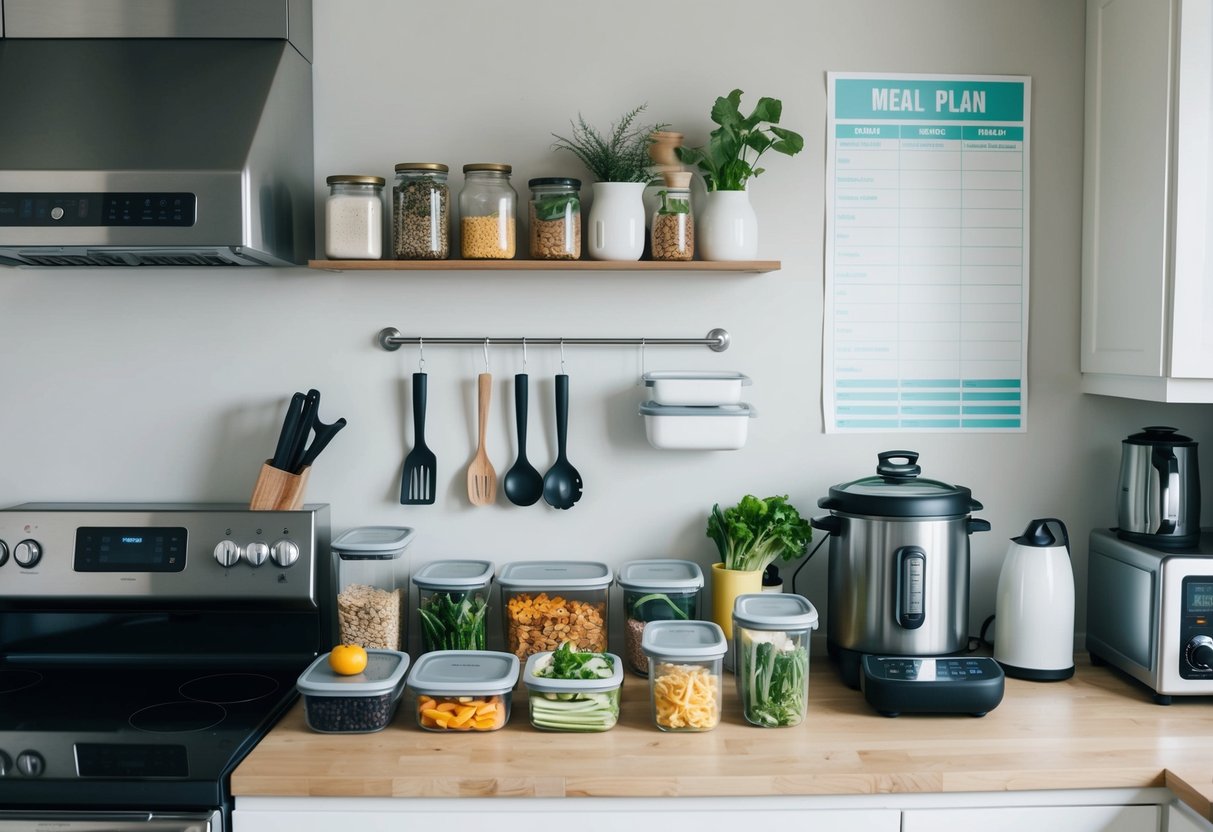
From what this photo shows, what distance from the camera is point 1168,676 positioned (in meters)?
1.86

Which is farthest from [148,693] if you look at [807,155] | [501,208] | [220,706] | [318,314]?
[807,155]

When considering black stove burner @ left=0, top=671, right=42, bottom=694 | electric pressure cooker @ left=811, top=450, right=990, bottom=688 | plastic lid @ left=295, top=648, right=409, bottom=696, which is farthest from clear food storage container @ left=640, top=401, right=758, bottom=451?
black stove burner @ left=0, top=671, right=42, bottom=694

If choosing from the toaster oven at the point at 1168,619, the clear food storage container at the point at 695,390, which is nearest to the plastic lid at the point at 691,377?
the clear food storage container at the point at 695,390

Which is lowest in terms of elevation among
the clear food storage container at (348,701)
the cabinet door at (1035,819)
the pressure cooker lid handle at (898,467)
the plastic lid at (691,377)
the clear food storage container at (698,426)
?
the cabinet door at (1035,819)

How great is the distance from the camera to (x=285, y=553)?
199cm

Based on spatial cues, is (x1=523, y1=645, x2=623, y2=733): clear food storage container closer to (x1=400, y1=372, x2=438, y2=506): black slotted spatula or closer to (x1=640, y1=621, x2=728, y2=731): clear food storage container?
(x1=640, y1=621, x2=728, y2=731): clear food storage container

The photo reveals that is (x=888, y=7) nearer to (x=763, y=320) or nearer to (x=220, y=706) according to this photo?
(x=763, y=320)

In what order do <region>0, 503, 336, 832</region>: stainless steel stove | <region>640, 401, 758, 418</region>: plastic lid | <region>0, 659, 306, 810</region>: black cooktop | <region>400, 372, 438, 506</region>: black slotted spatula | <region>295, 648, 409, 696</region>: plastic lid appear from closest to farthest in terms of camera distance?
1. <region>0, 659, 306, 810</region>: black cooktop
2. <region>295, 648, 409, 696</region>: plastic lid
3. <region>0, 503, 336, 832</region>: stainless steel stove
4. <region>640, 401, 758, 418</region>: plastic lid
5. <region>400, 372, 438, 506</region>: black slotted spatula

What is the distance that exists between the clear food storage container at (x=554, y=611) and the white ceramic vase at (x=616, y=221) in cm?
63

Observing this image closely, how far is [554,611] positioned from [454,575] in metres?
0.21

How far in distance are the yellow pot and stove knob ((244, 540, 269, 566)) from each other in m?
0.89

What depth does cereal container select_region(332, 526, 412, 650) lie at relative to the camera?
1.96m

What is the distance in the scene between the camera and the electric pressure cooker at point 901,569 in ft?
6.29

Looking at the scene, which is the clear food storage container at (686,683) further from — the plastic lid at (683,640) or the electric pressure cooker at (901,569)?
the electric pressure cooker at (901,569)
